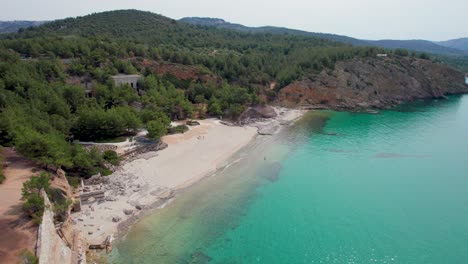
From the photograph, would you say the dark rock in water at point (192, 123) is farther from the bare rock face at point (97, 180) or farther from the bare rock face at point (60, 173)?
the bare rock face at point (60, 173)

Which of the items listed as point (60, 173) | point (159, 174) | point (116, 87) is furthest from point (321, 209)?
point (116, 87)

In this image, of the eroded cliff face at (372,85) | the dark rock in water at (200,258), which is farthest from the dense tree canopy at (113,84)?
the dark rock in water at (200,258)

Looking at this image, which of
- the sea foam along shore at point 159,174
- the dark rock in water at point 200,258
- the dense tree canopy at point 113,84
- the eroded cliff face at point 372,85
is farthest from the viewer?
the eroded cliff face at point 372,85

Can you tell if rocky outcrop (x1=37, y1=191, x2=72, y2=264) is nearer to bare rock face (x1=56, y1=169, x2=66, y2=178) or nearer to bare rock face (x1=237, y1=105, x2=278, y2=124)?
bare rock face (x1=56, y1=169, x2=66, y2=178)

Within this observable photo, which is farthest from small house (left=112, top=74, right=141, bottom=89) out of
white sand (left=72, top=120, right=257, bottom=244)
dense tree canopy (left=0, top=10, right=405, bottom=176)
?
white sand (left=72, top=120, right=257, bottom=244)

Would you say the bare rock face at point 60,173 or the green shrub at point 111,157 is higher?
the bare rock face at point 60,173

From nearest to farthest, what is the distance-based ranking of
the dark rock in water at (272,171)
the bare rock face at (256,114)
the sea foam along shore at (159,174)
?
the sea foam along shore at (159,174) < the dark rock in water at (272,171) < the bare rock face at (256,114)

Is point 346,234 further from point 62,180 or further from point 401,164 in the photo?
point 62,180
